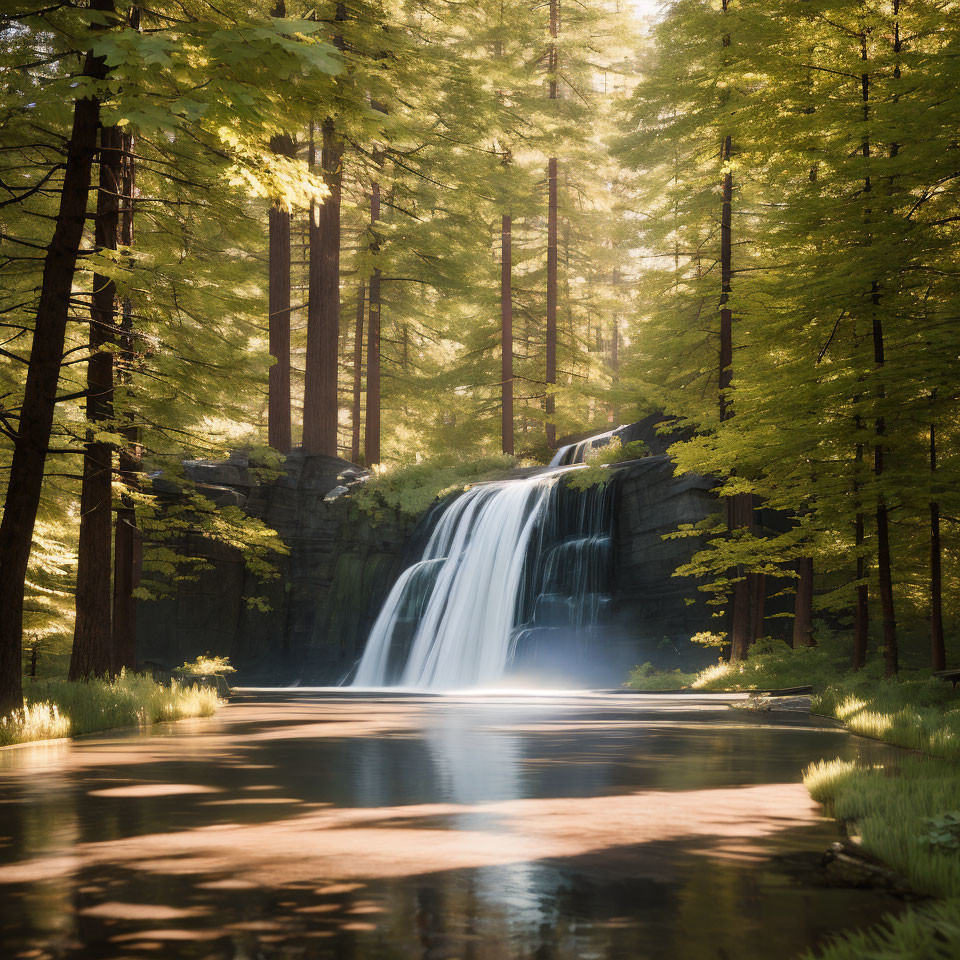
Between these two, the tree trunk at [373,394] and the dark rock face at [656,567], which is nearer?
the dark rock face at [656,567]

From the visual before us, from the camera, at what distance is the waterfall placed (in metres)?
23.8

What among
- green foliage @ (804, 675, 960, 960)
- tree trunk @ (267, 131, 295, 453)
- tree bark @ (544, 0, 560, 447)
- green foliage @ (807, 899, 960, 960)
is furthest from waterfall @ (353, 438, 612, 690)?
green foliage @ (807, 899, 960, 960)

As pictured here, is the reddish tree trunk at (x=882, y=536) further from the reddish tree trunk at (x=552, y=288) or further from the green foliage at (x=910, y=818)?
the reddish tree trunk at (x=552, y=288)

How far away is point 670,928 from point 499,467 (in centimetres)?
2918

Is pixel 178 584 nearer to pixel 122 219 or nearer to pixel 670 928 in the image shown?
pixel 122 219

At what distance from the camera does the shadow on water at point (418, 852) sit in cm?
353

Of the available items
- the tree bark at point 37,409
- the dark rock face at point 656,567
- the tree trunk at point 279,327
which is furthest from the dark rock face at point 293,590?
the tree bark at point 37,409

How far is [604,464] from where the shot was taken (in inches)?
1026

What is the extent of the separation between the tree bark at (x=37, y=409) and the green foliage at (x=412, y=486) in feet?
65.1

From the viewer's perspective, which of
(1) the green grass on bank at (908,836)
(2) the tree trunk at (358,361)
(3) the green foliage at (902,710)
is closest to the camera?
(1) the green grass on bank at (908,836)

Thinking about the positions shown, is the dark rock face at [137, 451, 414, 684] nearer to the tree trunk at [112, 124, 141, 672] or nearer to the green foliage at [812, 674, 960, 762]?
the tree trunk at [112, 124, 141, 672]

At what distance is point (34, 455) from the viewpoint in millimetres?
10117

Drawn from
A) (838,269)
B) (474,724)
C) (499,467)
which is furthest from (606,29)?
(474,724)

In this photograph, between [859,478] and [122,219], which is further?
[122,219]
